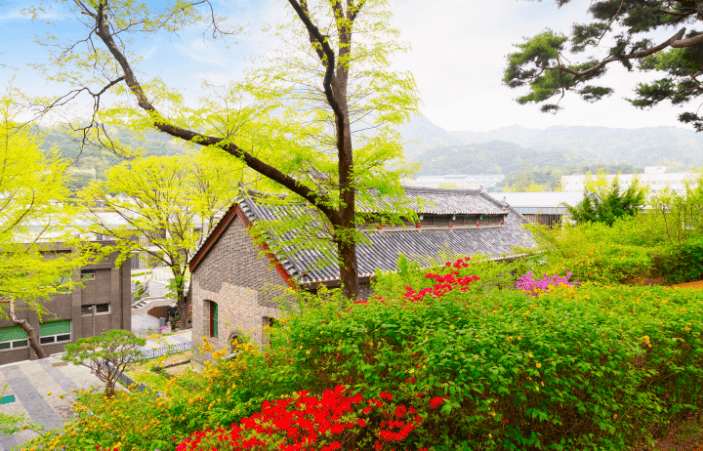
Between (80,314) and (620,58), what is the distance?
103ft

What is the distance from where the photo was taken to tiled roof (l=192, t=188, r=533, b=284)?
11.4 metres

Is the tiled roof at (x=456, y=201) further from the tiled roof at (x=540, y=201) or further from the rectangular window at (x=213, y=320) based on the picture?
the tiled roof at (x=540, y=201)

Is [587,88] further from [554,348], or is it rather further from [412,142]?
[554,348]

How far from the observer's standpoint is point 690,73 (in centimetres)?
1190

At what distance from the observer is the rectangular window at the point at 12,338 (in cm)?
2289

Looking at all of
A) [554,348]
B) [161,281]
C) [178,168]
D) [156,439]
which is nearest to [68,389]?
[178,168]

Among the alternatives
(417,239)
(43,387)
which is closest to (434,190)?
(417,239)

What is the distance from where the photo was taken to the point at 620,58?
1164cm

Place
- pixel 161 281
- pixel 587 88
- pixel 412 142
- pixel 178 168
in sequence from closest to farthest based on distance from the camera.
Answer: pixel 412 142 → pixel 587 88 → pixel 178 168 → pixel 161 281

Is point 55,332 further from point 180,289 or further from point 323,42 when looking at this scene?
point 323,42

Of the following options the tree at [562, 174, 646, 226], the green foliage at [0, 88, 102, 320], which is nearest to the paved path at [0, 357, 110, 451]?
the green foliage at [0, 88, 102, 320]

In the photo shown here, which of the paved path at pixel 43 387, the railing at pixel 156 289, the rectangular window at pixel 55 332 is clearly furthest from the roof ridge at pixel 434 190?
the railing at pixel 156 289

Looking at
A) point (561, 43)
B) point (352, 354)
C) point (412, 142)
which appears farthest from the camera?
point (561, 43)

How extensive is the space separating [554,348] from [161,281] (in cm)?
4728
